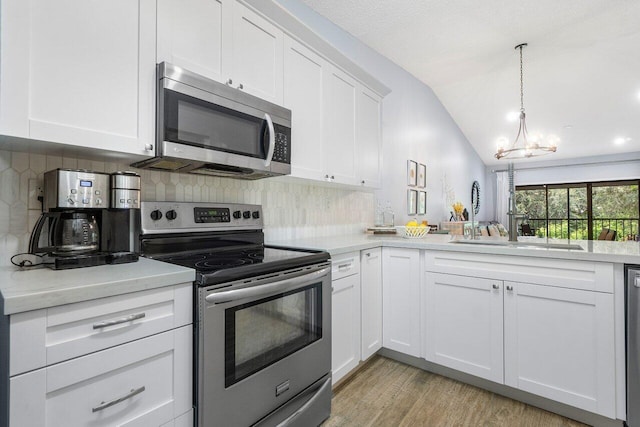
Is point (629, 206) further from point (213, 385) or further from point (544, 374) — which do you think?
point (213, 385)

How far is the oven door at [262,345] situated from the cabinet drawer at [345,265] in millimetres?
189

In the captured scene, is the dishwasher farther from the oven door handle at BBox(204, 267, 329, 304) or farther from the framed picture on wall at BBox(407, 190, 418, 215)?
the framed picture on wall at BBox(407, 190, 418, 215)

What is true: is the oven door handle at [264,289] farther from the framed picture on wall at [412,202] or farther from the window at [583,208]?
the window at [583,208]

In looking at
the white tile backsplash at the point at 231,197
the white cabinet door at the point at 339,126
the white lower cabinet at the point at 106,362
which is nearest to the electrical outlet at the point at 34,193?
the white tile backsplash at the point at 231,197

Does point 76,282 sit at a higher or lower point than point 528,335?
higher

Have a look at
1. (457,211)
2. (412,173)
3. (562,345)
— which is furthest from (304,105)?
(457,211)

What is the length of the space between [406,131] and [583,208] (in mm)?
6375

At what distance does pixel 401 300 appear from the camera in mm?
2297

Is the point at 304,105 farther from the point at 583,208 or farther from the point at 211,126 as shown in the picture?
the point at 583,208

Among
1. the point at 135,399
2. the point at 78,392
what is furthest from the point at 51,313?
the point at 135,399

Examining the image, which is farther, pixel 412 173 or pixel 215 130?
pixel 412 173

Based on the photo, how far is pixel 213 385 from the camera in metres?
1.11

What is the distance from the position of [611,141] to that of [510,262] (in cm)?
695

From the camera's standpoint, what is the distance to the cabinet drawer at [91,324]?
30.1 inches
